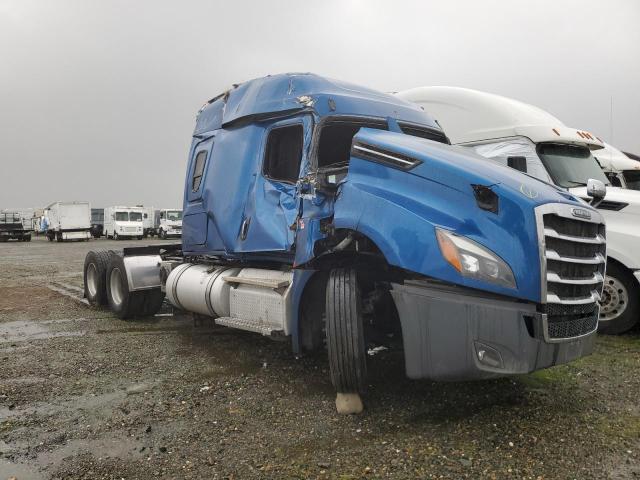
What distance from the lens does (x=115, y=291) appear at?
882 cm

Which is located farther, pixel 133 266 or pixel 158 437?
pixel 133 266

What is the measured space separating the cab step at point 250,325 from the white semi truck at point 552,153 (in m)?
4.24

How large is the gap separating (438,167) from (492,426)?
195 centimetres

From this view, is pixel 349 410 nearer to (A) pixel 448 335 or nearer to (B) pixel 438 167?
(A) pixel 448 335

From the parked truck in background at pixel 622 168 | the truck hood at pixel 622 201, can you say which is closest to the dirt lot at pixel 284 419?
the truck hood at pixel 622 201

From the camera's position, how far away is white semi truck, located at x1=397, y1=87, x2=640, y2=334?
6727mm

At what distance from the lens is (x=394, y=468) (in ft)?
11.0

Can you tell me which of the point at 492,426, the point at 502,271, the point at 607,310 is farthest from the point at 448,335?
the point at 607,310

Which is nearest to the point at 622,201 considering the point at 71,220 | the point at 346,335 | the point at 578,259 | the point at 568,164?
the point at 568,164

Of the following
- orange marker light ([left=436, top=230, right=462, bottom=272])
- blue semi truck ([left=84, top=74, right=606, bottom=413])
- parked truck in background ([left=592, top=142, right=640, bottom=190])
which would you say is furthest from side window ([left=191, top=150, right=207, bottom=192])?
parked truck in background ([left=592, top=142, right=640, bottom=190])

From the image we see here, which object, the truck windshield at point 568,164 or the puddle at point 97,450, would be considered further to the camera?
the truck windshield at point 568,164

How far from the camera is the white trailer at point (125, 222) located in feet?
132

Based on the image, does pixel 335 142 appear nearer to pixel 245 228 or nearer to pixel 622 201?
pixel 245 228

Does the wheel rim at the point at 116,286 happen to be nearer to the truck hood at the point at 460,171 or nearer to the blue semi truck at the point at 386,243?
the blue semi truck at the point at 386,243
